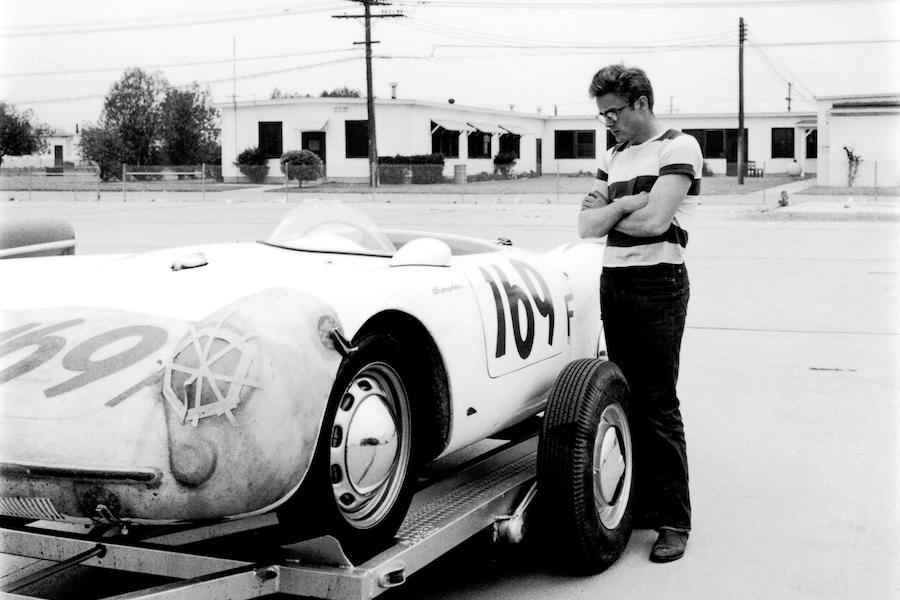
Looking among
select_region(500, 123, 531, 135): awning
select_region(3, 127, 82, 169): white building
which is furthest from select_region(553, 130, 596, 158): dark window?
select_region(3, 127, 82, 169): white building

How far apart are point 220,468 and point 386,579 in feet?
2.02

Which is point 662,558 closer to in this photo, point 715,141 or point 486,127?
point 486,127

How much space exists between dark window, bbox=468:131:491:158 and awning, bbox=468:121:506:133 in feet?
0.92

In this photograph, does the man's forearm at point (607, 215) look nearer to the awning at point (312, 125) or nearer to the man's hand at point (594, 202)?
the man's hand at point (594, 202)

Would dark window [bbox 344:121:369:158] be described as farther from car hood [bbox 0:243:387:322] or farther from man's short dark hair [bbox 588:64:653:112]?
car hood [bbox 0:243:387:322]

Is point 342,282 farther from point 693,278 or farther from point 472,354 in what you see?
point 693,278

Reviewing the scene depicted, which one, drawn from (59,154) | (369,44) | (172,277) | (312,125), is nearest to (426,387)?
(172,277)

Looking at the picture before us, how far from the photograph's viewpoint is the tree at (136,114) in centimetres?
6881

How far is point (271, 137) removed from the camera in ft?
186

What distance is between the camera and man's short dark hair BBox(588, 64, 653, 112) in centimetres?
419

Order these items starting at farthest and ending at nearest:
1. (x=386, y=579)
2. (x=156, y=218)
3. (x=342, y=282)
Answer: (x=156, y=218) → (x=342, y=282) → (x=386, y=579)

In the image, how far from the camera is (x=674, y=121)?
65.8 meters

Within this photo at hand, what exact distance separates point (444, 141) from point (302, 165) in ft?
37.6

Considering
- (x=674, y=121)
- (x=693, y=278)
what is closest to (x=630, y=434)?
(x=693, y=278)
